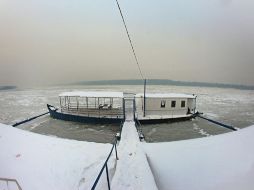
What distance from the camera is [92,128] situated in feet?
53.5

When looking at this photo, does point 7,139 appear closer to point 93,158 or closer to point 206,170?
point 93,158

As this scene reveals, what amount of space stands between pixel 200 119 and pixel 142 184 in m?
16.3

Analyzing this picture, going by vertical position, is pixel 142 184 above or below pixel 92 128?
above

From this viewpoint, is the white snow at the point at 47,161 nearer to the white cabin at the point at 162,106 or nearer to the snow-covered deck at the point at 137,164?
the snow-covered deck at the point at 137,164

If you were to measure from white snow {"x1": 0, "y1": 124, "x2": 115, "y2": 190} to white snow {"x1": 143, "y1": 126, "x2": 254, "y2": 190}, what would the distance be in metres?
1.24

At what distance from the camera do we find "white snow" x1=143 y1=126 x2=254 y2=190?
14.3 feet

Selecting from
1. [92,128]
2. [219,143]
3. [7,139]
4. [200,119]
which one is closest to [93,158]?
[7,139]

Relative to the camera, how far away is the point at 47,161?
5328 mm

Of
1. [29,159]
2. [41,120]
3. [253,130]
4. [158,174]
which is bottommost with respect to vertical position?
[41,120]

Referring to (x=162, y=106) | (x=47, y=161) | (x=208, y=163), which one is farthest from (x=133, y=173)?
(x=162, y=106)

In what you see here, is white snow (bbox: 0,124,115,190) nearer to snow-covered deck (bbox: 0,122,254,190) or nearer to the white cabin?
snow-covered deck (bbox: 0,122,254,190)

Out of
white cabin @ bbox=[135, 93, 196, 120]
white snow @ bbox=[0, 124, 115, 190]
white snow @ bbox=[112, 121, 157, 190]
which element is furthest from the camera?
white cabin @ bbox=[135, 93, 196, 120]

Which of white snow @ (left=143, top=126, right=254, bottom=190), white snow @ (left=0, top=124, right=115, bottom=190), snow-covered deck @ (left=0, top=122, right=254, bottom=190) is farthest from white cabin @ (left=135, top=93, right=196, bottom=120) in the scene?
white snow @ (left=143, top=126, right=254, bottom=190)

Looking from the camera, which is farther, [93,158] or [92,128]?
[92,128]
